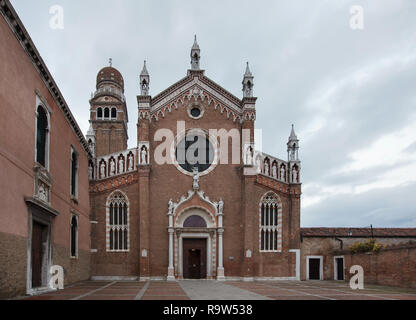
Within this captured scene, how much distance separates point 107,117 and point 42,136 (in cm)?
2791

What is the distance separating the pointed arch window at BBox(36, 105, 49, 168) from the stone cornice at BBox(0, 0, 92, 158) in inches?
57.4

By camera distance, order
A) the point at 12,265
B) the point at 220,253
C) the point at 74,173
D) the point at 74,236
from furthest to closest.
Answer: the point at 220,253 < the point at 74,173 < the point at 74,236 < the point at 12,265

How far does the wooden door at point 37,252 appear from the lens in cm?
1641

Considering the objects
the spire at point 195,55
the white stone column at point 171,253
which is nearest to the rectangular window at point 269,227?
the white stone column at point 171,253

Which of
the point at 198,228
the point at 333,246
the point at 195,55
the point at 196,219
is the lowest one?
the point at 333,246

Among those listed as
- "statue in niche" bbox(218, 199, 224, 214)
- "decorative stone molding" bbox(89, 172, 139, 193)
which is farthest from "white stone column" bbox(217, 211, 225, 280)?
"decorative stone molding" bbox(89, 172, 139, 193)

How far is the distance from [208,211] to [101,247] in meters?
7.79

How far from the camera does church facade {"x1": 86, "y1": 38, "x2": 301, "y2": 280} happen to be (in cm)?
2702

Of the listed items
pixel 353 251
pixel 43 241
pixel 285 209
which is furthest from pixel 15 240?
pixel 353 251

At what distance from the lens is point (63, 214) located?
806 inches

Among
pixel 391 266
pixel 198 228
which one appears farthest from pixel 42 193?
pixel 391 266

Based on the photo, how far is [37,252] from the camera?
16891mm

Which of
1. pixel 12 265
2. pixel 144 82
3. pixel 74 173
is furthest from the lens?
pixel 144 82

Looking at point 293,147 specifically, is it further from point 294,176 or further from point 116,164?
point 116,164
